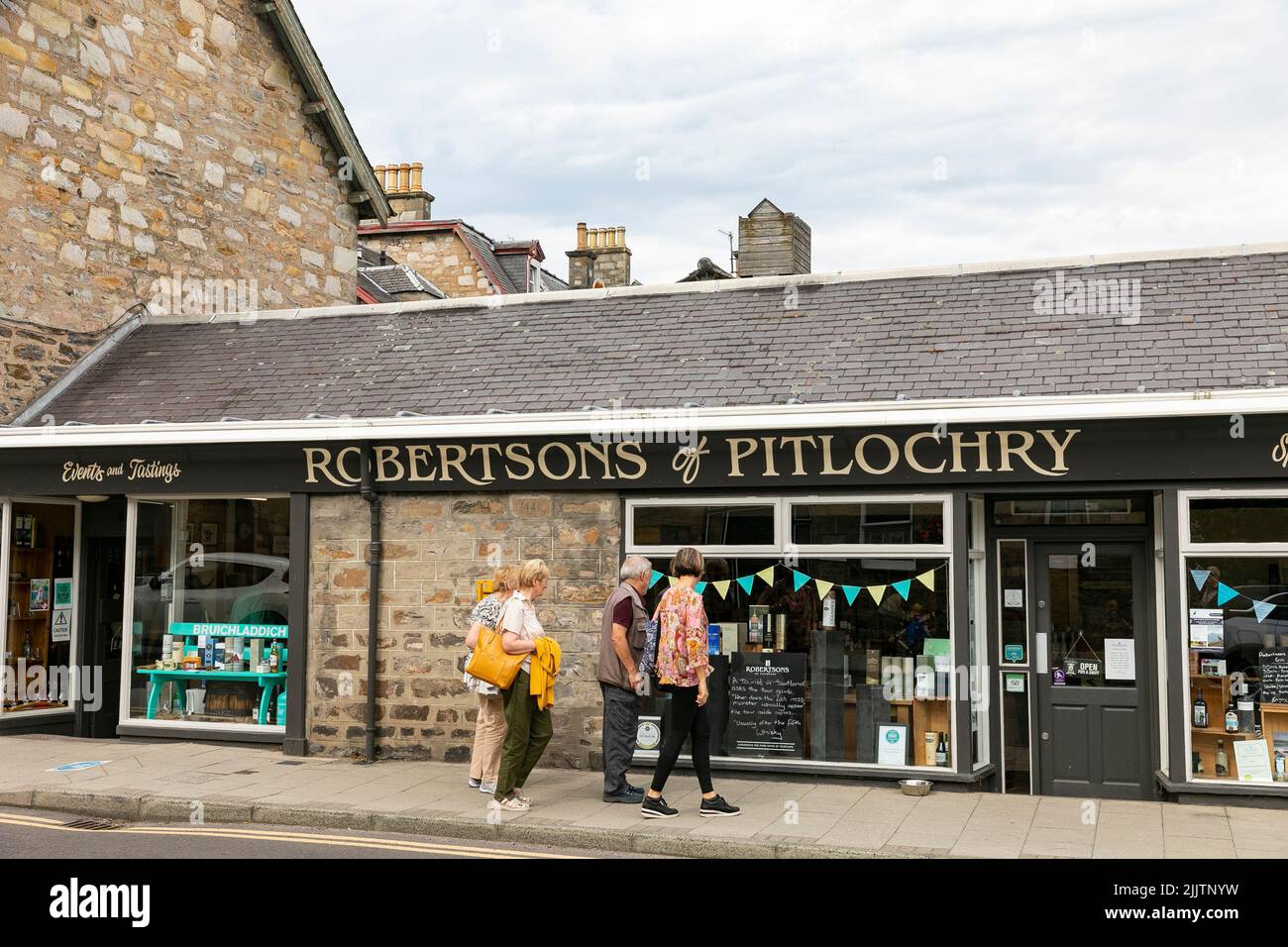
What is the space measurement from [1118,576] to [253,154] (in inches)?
477

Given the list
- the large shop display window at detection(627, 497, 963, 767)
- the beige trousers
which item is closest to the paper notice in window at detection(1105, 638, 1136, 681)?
the large shop display window at detection(627, 497, 963, 767)

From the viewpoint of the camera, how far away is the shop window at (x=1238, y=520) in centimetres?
927

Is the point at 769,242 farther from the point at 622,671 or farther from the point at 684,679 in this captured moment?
the point at 684,679

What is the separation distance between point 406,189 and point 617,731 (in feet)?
82.4

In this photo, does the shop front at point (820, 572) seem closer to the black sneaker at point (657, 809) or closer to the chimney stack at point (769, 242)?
the black sneaker at point (657, 809)

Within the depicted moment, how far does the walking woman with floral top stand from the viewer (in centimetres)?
870

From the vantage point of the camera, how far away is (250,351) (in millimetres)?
13703

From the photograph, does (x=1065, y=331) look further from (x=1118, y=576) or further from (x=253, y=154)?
(x=253, y=154)

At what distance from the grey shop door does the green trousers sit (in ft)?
13.9

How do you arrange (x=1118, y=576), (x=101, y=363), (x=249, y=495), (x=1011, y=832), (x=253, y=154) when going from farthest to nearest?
(x=253, y=154) → (x=101, y=363) → (x=249, y=495) → (x=1118, y=576) → (x=1011, y=832)

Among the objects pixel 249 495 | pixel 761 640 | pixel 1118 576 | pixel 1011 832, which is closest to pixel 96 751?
pixel 249 495

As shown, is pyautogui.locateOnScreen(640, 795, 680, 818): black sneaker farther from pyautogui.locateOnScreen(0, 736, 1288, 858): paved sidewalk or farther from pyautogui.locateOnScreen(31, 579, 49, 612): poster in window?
pyautogui.locateOnScreen(31, 579, 49, 612): poster in window

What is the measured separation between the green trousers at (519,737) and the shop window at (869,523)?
275cm

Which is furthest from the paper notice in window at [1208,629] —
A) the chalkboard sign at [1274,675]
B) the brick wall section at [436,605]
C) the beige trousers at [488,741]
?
the beige trousers at [488,741]
